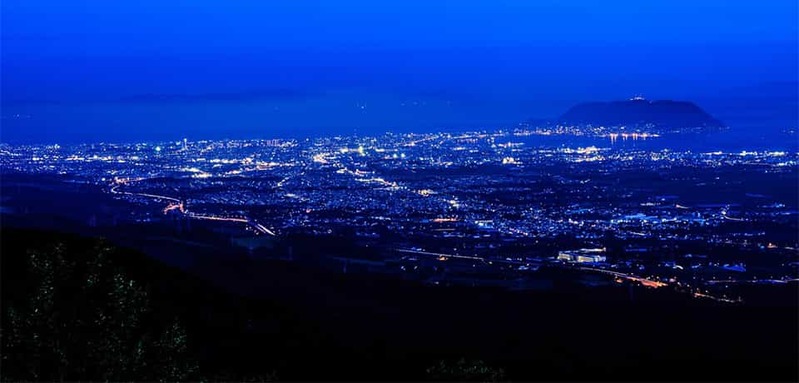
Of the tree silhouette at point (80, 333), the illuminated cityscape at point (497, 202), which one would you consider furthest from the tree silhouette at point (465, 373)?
the illuminated cityscape at point (497, 202)

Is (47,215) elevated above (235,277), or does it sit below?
above

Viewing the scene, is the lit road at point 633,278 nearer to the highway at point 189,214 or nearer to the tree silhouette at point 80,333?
the highway at point 189,214

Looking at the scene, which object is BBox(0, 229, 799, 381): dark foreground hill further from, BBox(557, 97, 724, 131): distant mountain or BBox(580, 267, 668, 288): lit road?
BBox(557, 97, 724, 131): distant mountain

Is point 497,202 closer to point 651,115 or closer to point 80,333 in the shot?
point 80,333

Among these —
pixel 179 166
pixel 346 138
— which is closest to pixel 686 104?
pixel 346 138

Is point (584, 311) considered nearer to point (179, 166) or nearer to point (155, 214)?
point (155, 214)

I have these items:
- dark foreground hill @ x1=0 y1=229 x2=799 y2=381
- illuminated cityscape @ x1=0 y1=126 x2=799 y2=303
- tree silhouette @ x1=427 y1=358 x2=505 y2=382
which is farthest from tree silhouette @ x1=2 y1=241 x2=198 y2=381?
illuminated cityscape @ x1=0 y1=126 x2=799 y2=303
